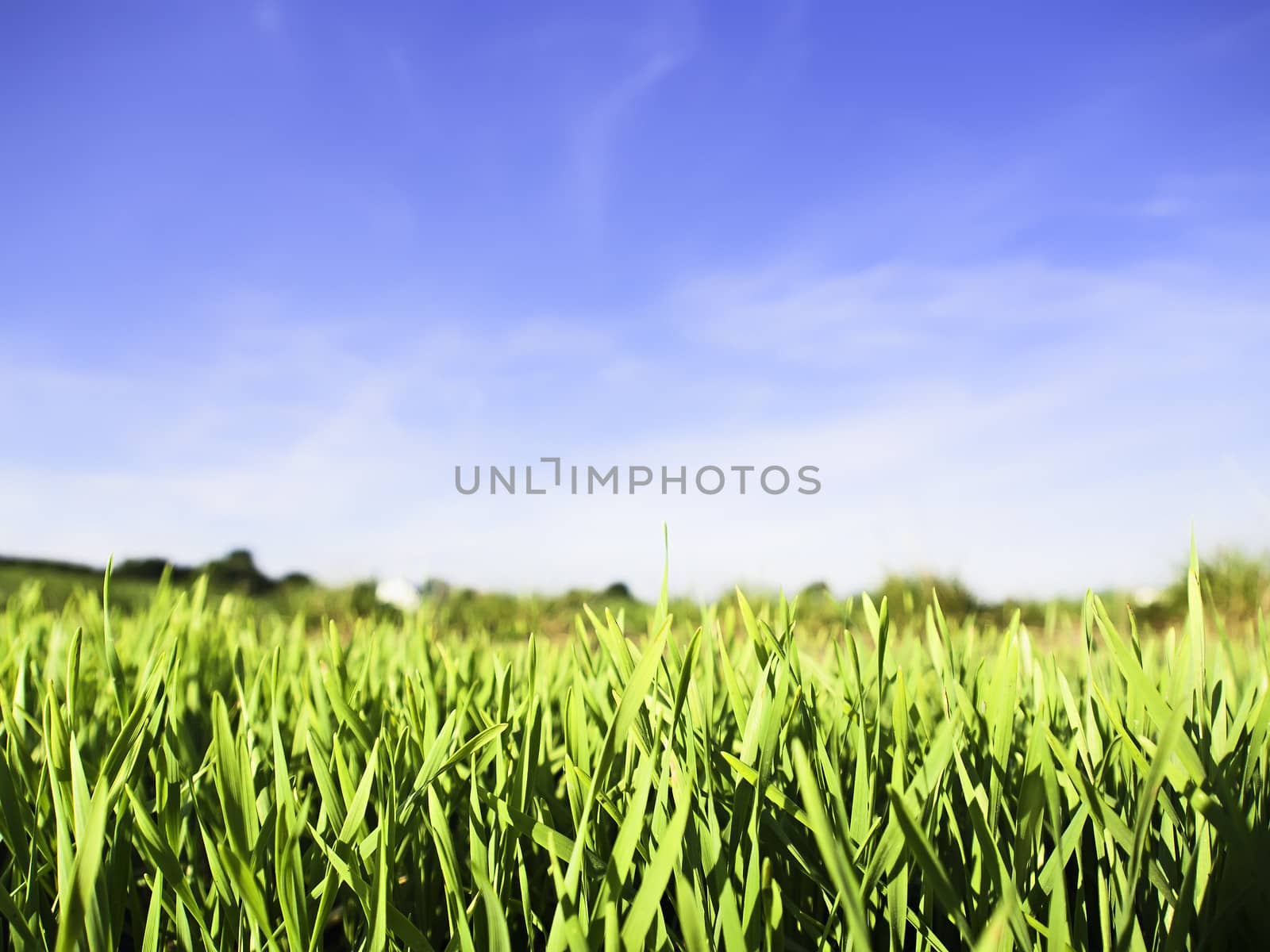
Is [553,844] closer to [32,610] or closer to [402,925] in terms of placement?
[402,925]

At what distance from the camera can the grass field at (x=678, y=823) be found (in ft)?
2.25

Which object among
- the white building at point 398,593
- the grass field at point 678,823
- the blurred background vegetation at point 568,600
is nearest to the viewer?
the grass field at point 678,823

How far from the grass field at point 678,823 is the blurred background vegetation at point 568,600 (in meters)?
5.20

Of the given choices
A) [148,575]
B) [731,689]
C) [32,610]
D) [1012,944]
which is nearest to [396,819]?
[731,689]

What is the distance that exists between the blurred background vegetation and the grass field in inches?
205

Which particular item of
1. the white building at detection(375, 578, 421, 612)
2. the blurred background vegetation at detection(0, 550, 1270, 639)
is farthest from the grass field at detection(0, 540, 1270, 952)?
the white building at detection(375, 578, 421, 612)

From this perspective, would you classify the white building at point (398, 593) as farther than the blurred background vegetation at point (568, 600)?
Yes

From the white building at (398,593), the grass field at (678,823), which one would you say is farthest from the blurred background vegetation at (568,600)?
the grass field at (678,823)

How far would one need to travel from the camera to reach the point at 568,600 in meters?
8.84

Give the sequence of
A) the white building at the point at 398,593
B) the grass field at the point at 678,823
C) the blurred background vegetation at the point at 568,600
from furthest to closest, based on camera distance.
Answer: the white building at the point at 398,593 < the blurred background vegetation at the point at 568,600 < the grass field at the point at 678,823

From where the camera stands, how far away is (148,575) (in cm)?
1039

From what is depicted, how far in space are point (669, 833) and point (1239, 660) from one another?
325 centimetres

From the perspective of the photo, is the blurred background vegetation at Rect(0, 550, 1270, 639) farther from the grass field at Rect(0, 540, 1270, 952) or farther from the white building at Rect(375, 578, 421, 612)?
the grass field at Rect(0, 540, 1270, 952)

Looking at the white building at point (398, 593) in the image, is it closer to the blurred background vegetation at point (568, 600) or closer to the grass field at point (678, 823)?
the blurred background vegetation at point (568, 600)
